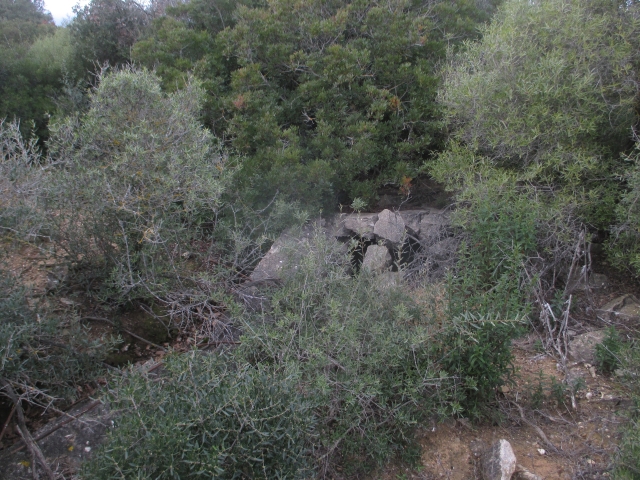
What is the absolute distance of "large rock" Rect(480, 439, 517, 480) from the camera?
282 centimetres

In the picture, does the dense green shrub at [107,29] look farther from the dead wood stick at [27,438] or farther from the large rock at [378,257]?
the dead wood stick at [27,438]

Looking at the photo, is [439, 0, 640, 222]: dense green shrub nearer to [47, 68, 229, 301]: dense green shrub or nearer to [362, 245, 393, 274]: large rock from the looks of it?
[362, 245, 393, 274]: large rock

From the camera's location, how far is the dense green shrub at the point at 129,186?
3605 millimetres

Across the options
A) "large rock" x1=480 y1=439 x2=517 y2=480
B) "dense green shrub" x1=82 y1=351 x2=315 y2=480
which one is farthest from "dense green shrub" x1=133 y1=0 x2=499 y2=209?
"large rock" x1=480 y1=439 x2=517 y2=480

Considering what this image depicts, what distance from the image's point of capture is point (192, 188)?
3.75 metres

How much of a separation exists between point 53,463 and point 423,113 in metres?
4.91

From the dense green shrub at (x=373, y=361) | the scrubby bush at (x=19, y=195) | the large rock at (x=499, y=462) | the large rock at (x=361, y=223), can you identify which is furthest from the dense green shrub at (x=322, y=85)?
the large rock at (x=499, y=462)

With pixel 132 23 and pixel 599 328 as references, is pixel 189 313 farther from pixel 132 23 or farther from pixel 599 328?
pixel 132 23

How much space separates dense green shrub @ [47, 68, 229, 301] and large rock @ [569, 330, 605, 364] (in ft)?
10.3

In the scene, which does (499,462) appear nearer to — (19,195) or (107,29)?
(19,195)

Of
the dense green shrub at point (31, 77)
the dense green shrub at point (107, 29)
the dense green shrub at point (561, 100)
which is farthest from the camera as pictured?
the dense green shrub at point (107, 29)

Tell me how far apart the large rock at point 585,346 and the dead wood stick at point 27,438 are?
379 centimetres

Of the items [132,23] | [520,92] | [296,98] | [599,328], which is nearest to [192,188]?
[296,98]

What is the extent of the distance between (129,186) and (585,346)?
3.79m
